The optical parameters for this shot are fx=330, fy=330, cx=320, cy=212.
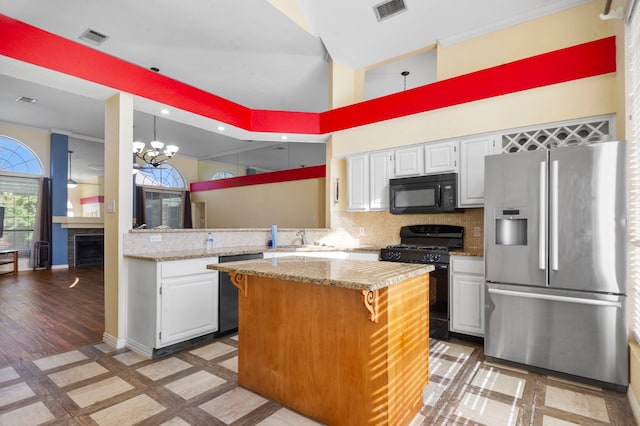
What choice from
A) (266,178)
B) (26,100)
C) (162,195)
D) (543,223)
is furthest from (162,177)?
(543,223)

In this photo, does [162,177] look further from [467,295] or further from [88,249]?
[467,295]

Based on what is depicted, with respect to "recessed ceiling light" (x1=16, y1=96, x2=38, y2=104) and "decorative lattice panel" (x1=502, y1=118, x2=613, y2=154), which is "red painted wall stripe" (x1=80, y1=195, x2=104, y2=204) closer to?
"recessed ceiling light" (x1=16, y1=96, x2=38, y2=104)

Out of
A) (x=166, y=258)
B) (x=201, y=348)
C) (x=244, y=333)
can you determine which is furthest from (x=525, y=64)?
(x=201, y=348)

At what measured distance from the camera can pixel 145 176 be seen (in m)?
9.99

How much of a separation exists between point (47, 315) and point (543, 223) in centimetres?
547

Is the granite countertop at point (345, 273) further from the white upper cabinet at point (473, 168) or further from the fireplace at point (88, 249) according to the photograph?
the fireplace at point (88, 249)

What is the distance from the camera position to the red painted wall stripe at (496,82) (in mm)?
2884

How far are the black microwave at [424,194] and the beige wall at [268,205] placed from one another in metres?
3.54

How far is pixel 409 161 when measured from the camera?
4.00 meters

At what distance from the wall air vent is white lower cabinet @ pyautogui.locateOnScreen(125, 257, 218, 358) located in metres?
3.16

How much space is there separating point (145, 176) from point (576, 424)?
425 inches

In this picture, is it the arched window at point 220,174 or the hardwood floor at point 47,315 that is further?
the arched window at point 220,174

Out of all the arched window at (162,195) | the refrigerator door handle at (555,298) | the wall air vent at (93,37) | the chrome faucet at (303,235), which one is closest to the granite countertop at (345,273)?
the refrigerator door handle at (555,298)

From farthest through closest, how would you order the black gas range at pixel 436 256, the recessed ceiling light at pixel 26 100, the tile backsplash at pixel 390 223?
the recessed ceiling light at pixel 26 100 < the tile backsplash at pixel 390 223 < the black gas range at pixel 436 256
